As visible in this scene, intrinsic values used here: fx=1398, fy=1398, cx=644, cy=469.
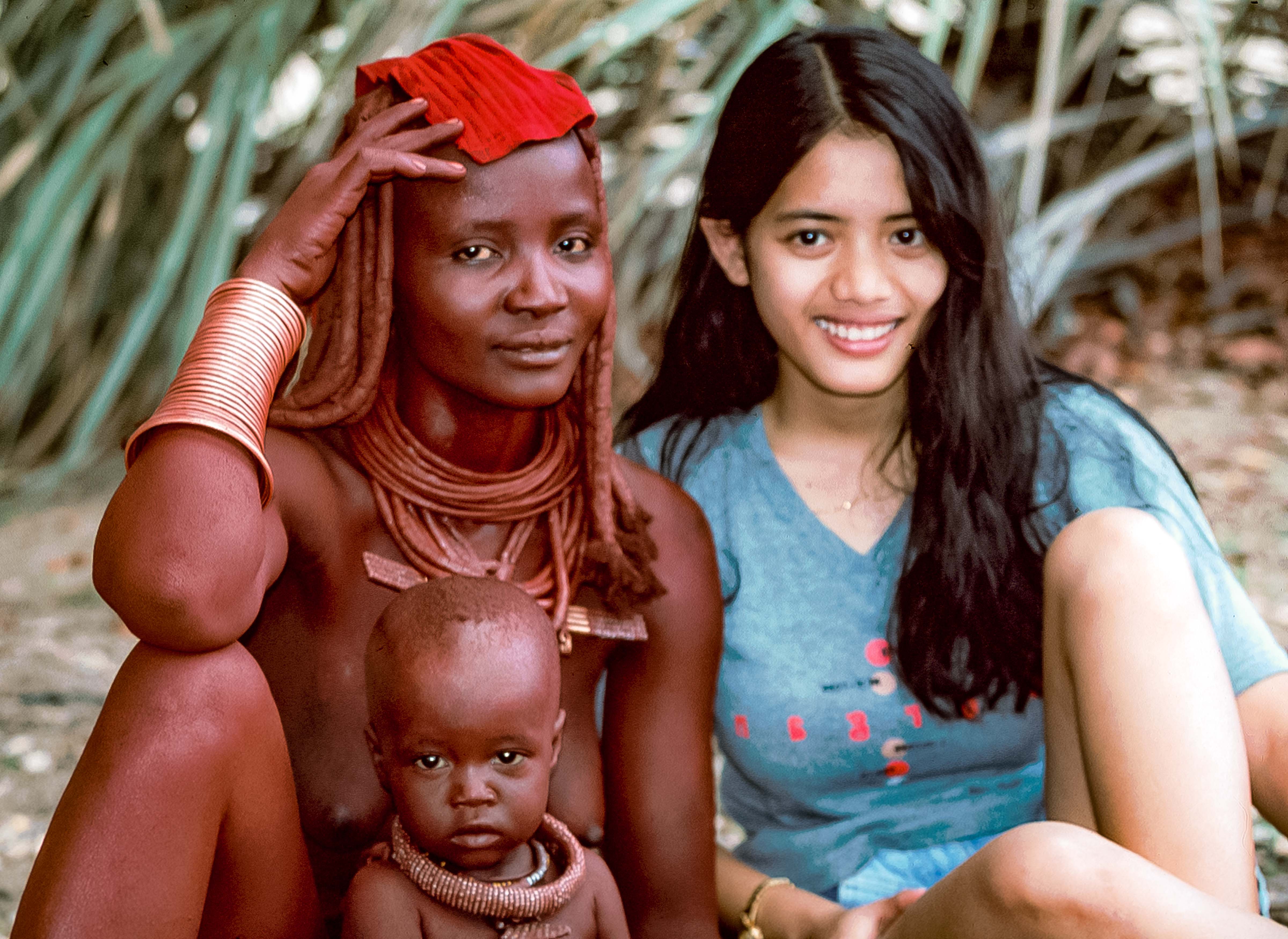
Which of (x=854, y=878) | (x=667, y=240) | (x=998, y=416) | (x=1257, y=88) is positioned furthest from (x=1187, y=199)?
(x=854, y=878)

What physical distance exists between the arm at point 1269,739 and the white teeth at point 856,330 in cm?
77

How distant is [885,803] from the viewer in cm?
234

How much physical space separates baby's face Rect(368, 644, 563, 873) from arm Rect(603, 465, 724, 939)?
0.36 metres

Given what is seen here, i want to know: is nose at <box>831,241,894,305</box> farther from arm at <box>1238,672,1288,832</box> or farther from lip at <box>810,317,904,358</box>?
arm at <box>1238,672,1288,832</box>

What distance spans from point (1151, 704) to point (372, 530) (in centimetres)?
106

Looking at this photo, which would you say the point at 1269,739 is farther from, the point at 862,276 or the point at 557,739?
the point at 557,739

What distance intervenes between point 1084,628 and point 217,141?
281 centimetres

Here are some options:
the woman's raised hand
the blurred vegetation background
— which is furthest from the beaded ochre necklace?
the blurred vegetation background

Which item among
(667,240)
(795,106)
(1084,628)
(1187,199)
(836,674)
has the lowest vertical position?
(1187,199)

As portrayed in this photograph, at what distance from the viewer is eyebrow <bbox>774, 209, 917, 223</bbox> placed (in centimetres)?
218

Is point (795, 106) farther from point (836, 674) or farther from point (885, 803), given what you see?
point (885, 803)

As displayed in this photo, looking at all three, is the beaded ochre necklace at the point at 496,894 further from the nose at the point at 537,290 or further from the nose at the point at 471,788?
the nose at the point at 537,290

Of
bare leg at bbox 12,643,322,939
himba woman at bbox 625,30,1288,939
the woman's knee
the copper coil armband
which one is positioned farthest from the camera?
himba woman at bbox 625,30,1288,939

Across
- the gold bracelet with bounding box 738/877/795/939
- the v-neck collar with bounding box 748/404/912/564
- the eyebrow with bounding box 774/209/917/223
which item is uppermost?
the eyebrow with bounding box 774/209/917/223
